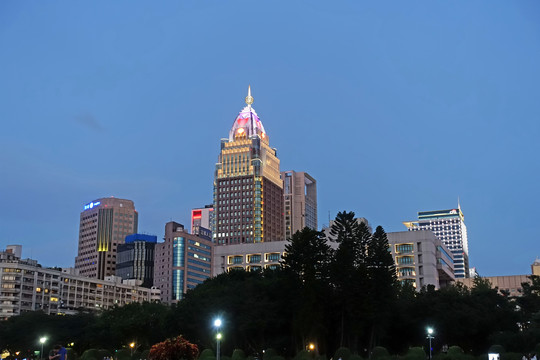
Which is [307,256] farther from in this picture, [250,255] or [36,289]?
[36,289]

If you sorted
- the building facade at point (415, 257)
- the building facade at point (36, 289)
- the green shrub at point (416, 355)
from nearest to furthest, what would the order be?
the green shrub at point (416, 355)
the building facade at point (415, 257)
the building facade at point (36, 289)

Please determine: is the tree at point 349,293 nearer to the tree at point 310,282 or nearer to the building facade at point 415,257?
the tree at point 310,282

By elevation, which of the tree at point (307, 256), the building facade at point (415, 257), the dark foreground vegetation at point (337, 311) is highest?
the building facade at point (415, 257)

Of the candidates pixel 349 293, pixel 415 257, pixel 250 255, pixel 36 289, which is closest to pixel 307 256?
pixel 349 293

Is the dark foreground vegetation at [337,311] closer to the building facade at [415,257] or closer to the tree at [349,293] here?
the tree at [349,293]

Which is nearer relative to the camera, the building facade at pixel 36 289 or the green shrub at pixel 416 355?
the green shrub at pixel 416 355

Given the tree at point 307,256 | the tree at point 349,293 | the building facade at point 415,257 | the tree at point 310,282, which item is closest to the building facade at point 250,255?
the building facade at point 415,257

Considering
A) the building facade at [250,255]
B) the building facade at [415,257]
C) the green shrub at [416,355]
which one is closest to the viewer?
the green shrub at [416,355]

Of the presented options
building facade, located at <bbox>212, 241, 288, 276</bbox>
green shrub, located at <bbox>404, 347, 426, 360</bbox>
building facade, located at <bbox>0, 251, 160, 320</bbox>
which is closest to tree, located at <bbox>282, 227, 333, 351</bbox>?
green shrub, located at <bbox>404, 347, 426, 360</bbox>

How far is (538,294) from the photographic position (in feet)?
353

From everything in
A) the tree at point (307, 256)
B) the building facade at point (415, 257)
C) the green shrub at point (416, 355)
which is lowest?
the green shrub at point (416, 355)

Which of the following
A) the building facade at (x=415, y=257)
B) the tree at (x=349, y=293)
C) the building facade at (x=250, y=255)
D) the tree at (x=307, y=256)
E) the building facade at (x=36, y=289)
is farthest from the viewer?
the building facade at (x=36, y=289)

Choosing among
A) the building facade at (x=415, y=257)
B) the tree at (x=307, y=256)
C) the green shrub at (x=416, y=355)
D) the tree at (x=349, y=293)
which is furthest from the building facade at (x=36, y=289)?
the green shrub at (x=416, y=355)

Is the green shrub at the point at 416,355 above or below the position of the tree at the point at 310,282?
below
